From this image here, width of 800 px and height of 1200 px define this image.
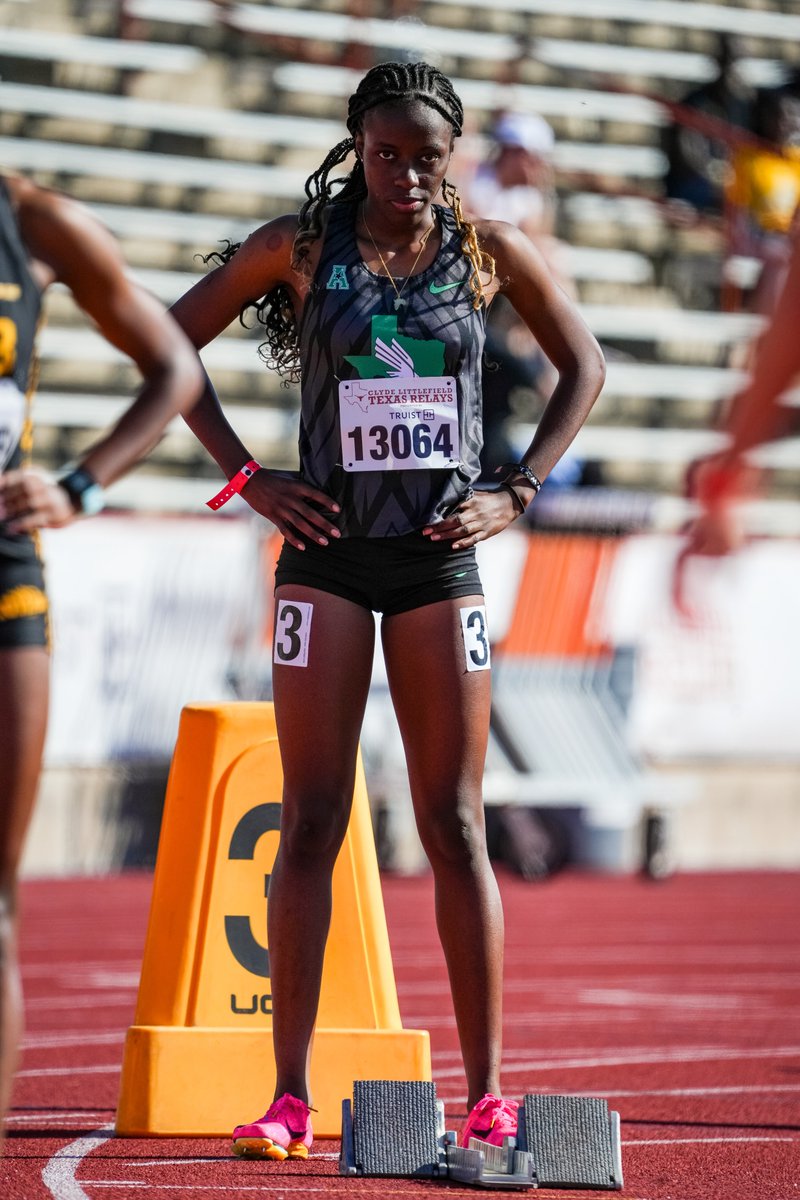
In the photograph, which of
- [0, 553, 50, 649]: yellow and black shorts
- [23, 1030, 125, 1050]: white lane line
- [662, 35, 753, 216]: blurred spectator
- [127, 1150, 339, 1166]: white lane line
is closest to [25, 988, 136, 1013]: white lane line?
[23, 1030, 125, 1050]: white lane line

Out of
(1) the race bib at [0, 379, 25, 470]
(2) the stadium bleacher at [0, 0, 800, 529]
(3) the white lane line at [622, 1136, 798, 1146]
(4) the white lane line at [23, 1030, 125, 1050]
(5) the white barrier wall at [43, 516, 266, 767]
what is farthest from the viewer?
(2) the stadium bleacher at [0, 0, 800, 529]

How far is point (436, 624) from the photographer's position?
13.5 ft

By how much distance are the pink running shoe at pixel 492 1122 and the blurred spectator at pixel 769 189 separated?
1324cm

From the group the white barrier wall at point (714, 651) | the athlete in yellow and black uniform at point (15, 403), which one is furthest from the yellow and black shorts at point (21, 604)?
the white barrier wall at point (714, 651)

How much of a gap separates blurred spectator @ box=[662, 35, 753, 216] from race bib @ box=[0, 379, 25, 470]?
1503cm

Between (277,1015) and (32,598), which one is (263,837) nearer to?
(277,1015)

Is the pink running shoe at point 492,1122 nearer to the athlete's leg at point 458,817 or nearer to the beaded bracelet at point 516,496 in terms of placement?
the athlete's leg at point 458,817

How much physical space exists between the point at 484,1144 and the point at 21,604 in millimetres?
1482

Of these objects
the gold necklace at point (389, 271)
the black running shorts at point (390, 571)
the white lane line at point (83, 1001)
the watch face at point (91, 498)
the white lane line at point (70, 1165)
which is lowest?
the white lane line at point (70, 1165)

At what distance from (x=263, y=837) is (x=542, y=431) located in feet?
3.87

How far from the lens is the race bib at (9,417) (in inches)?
122

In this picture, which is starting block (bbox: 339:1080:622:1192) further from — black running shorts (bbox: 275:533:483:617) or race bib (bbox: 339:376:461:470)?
race bib (bbox: 339:376:461:470)

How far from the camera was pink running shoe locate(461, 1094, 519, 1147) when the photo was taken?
394cm

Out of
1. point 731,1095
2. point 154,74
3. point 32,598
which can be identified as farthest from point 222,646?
point 32,598
